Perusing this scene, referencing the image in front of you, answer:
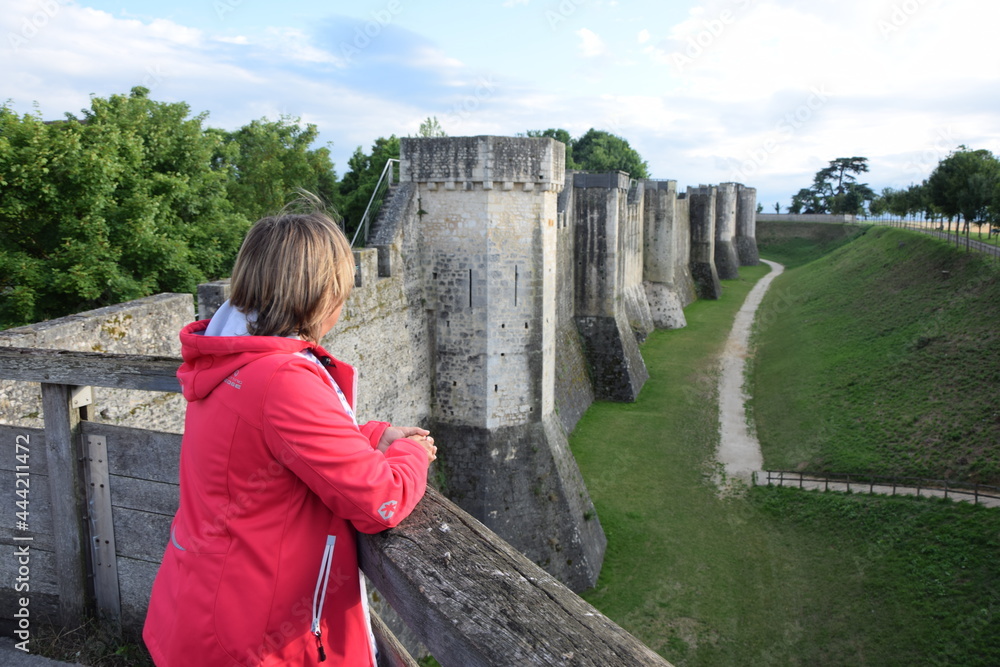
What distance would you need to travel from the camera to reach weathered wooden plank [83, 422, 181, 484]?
318 centimetres

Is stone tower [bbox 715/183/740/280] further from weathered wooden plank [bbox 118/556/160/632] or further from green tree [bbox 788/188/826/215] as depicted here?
weathered wooden plank [bbox 118/556/160/632]

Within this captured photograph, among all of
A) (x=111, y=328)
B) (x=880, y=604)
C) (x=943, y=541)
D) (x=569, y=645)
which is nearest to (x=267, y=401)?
(x=569, y=645)

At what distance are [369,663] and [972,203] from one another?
35.5 meters

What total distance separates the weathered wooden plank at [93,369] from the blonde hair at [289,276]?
40.4 inches

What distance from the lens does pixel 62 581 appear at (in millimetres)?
3336

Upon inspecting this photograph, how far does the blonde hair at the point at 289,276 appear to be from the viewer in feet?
6.72

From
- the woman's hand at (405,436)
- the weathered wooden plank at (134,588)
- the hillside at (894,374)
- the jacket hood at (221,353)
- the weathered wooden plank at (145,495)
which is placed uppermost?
the jacket hood at (221,353)

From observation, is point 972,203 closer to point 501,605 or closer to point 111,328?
point 111,328

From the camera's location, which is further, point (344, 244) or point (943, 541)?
point (943, 541)

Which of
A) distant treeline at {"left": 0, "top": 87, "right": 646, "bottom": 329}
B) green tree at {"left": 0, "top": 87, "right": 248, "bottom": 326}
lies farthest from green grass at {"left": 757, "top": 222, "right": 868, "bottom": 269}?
green tree at {"left": 0, "top": 87, "right": 248, "bottom": 326}

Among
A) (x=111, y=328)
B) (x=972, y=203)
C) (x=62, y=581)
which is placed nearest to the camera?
(x=62, y=581)

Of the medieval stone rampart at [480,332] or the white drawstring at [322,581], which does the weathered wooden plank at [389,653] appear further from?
the medieval stone rampart at [480,332]

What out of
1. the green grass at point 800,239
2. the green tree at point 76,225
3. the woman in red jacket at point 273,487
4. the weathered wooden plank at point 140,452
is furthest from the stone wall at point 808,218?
the woman in red jacket at point 273,487

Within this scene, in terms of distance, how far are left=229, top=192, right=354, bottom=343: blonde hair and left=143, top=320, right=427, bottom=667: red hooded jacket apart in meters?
0.10
